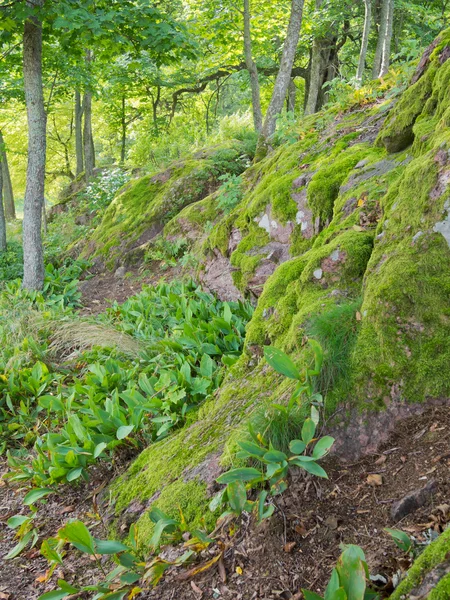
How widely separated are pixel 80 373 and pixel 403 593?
15.7 ft

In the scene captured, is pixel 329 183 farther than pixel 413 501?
Yes

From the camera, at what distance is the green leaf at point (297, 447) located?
2.36m

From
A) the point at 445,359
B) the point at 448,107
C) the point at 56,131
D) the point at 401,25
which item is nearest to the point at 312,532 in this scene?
the point at 445,359

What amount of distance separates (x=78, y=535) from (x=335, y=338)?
1.79 metres

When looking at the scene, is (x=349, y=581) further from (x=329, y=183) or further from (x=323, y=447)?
(x=329, y=183)

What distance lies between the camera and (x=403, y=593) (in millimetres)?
1646

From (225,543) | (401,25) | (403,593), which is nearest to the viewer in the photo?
(403,593)

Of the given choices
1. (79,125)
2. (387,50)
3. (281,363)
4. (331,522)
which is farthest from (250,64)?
(331,522)

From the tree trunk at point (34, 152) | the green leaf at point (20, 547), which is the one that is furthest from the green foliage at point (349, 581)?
the tree trunk at point (34, 152)

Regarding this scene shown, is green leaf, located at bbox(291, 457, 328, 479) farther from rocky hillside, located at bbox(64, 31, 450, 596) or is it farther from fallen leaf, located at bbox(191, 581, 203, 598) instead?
fallen leaf, located at bbox(191, 581, 203, 598)

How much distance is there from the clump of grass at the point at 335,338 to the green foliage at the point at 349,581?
3.56 feet

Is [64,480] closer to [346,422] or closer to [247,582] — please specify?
[247,582]

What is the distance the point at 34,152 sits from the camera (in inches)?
340

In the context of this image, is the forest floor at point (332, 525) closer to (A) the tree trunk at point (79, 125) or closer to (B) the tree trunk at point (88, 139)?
(B) the tree trunk at point (88, 139)
